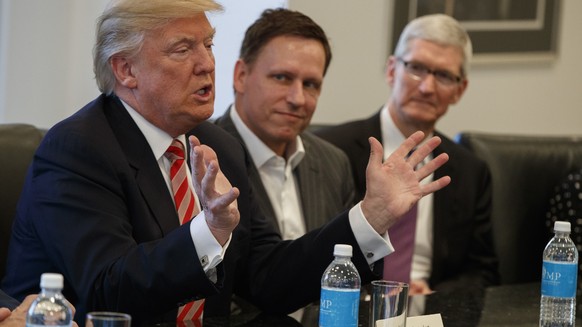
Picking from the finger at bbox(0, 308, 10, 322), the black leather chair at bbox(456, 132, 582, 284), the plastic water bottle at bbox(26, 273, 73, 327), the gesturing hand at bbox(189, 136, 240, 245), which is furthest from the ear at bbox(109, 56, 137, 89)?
the black leather chair at bbox(456, 132, 582, 284)

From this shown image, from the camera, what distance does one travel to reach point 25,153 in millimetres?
3125

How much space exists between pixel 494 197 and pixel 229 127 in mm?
1508

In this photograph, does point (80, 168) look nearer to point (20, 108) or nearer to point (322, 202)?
point (322, 202)

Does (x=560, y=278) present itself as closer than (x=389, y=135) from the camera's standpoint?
Yes

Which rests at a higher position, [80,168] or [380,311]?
[80,168]

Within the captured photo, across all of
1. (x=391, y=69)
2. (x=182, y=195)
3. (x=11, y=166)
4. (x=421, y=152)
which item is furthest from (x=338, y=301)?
(x=391, y=69)

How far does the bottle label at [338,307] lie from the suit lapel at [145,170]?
702 mm

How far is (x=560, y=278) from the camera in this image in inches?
103

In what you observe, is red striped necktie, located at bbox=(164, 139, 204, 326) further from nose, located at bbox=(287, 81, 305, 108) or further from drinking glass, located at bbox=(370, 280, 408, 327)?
nose, located at bbox=(287, 81, 305, 108)

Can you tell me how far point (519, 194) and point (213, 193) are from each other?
2643 millimetres

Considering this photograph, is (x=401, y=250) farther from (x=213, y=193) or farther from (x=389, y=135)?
(x=213, y=193)

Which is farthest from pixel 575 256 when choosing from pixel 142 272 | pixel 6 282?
pixel 6 282

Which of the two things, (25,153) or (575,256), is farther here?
(25,153)

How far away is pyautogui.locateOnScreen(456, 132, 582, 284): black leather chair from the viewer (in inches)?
180
